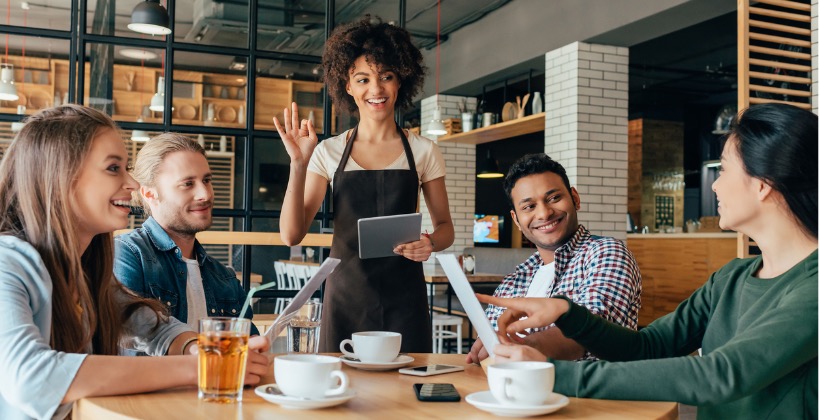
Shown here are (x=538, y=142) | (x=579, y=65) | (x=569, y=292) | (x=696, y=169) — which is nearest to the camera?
(x=569, y=292)

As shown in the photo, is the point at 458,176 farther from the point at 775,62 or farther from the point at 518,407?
the point at 518,407

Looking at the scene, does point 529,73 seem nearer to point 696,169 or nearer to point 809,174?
point 696,169

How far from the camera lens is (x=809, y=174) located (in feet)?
4.25

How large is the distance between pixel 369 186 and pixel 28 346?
1.46 m

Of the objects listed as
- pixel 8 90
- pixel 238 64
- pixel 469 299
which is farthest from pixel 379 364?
pixel 8 90

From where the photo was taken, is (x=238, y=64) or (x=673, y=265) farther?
(x=673, y=265)

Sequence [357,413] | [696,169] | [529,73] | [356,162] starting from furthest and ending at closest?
1. [696,169]
2. [529,73]
3. [356,162]
4. [357,413]

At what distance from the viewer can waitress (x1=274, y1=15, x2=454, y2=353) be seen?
242cm

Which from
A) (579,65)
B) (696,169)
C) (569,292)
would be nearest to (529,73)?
(579,65)

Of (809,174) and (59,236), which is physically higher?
(809,174)

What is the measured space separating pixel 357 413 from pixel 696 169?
38.8 ft

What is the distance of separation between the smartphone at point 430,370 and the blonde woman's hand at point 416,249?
0.76m

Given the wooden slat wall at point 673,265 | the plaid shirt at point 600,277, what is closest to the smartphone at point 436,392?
the plaid shirt at point 600,277

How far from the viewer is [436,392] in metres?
1.27
